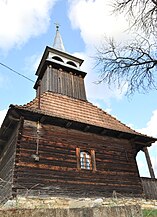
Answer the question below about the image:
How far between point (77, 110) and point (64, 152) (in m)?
3.31

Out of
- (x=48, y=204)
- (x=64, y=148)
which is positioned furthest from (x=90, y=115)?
(x=48, y=204)

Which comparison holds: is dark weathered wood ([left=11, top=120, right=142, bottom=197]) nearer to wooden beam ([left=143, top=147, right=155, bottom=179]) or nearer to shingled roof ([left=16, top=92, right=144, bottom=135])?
shingled roof ([left=16, top=92, right=144, bottom=135])

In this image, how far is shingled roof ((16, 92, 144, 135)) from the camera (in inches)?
421

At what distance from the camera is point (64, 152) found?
956 cm

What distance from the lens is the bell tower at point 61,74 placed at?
551 inches

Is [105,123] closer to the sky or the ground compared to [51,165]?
closer to the sky

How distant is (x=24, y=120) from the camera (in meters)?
9.47

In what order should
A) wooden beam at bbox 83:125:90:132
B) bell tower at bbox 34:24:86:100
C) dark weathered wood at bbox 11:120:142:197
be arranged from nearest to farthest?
dark weathered wood at bbox 11:120:142:197, wooden beam at bbox 83:125:90:132, bell tower at bbox 34:24:86:100

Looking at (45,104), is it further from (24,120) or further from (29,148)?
(29,148)

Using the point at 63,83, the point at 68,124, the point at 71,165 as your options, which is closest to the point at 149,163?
the point at 71,165

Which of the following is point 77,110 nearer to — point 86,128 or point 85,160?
point 86,128

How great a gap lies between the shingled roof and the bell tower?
806 mm

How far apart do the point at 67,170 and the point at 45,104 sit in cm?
363

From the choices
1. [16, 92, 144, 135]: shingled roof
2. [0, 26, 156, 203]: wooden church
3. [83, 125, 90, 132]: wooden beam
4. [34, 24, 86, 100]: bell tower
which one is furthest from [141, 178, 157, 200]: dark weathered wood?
[34, 24, 86, 100]: bell tower
